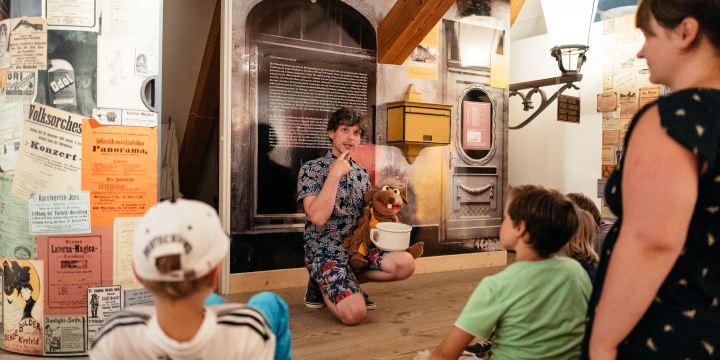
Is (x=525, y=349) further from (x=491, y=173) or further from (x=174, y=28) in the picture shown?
(x=174, y=28)

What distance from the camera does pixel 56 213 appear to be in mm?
2271

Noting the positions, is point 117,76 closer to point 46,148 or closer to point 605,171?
→ point 46,148

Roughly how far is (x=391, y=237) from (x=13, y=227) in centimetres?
191

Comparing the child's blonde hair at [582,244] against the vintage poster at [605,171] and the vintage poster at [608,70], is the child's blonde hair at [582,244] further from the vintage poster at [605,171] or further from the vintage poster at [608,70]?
the vintage poster at [608,70]

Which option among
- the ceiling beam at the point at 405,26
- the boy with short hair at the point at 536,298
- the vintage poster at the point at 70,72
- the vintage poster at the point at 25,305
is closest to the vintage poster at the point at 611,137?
the ceiling beam at the point at 405,26

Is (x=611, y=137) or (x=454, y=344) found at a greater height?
(x=611, y=137)

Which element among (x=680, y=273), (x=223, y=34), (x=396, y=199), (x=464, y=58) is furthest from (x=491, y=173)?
(x=680, y=273)

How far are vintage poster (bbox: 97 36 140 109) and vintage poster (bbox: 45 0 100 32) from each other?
85mm

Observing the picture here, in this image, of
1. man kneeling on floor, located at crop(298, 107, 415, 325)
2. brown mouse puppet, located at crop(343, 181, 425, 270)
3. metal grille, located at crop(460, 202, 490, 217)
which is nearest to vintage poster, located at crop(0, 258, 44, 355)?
man kneeling on floor, located at crop(298, 107, 415, 325)

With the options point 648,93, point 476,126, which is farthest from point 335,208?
point 648,93

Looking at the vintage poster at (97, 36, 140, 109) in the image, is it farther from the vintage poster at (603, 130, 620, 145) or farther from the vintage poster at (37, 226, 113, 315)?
the vintage poster at (603, 130, 620, 145)

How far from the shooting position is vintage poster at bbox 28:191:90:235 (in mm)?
2268

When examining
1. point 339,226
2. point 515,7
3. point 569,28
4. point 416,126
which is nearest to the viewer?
point 339,226

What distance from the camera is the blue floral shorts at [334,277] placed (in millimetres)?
2896
